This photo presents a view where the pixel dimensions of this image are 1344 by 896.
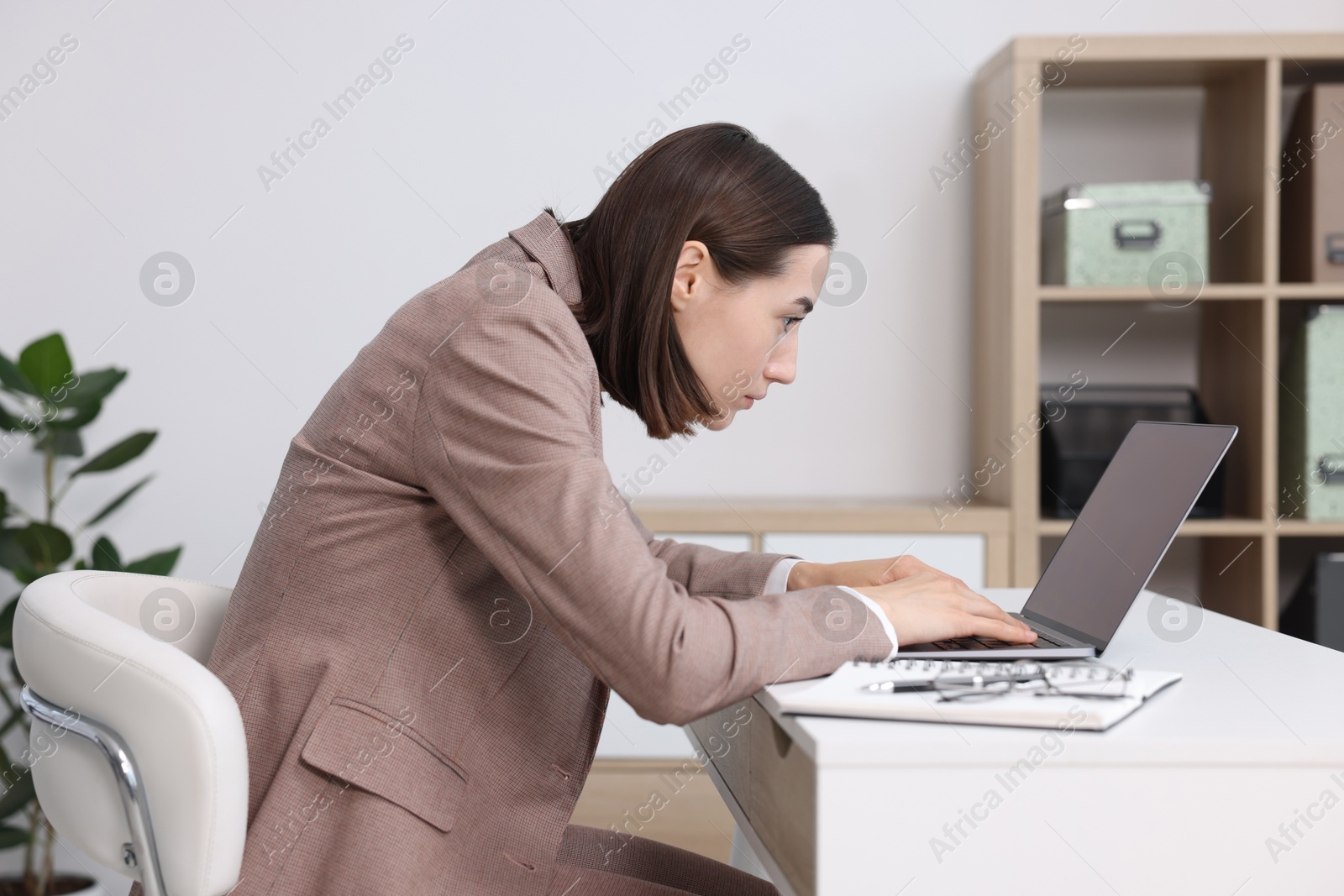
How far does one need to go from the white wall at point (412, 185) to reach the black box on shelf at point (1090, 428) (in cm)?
27

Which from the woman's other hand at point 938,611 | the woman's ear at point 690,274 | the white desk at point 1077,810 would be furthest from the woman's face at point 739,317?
the white desk at point 1077,810

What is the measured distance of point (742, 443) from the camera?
2545 mm

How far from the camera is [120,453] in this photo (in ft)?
6.86

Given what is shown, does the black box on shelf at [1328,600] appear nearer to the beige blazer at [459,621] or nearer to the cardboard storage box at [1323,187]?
the cardboard storage box at [1323,187]

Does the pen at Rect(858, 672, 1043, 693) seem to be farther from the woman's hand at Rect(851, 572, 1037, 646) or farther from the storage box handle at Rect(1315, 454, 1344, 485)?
the storage box handle at Rect(1315, 454, 1344, 485)

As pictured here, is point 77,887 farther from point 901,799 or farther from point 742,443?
point 901,799

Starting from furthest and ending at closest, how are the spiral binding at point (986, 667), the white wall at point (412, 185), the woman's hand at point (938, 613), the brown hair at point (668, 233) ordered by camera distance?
1. the white wall at point (412, 185)
2. the brown hair at point (668, 233)
3. the woman's hand at point (938, 613)
4. the spiral binding at point (986, 667)

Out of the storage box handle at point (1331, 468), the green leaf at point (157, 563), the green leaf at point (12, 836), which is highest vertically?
the green leaf at point (157, 563)

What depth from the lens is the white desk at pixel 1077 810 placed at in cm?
68

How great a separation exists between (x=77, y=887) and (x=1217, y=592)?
2.48 meters

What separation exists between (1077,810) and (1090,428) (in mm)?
1749

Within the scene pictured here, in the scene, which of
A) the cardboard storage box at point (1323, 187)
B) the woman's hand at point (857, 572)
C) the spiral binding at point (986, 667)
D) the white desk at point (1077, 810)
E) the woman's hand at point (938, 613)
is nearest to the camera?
the white desk at point (1077, 810)

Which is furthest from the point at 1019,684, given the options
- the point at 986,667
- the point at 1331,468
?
the point at 1331,468

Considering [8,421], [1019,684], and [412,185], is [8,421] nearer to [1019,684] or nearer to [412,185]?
[412,185]
